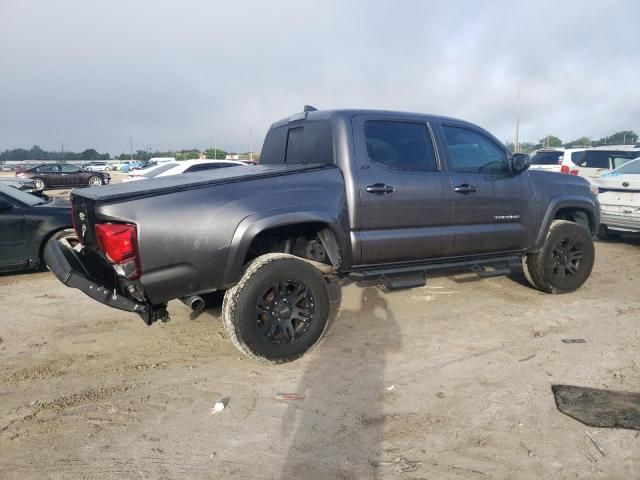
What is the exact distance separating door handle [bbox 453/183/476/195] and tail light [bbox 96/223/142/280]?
112 inches

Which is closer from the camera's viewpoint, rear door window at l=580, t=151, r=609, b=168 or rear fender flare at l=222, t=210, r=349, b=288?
rear fender flare at l=222, t=210, r=349, b=288

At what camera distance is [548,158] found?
45.6ft

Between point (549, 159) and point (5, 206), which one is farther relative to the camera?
point (549, 159)

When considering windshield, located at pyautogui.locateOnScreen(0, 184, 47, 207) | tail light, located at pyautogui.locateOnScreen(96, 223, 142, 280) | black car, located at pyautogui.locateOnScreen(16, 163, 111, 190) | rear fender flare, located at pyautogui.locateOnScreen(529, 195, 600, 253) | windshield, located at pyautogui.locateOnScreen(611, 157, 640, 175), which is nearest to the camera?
tail light, located at pyautogui.locateOnScreen(96, 223, 142, 280)

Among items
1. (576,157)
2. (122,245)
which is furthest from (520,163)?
(576,157)

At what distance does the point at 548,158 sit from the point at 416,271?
38.3ft

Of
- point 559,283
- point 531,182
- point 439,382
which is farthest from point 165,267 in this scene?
point 559,283

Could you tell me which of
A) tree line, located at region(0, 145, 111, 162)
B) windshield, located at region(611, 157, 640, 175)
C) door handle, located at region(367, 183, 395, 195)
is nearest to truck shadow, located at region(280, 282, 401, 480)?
door handle, located at region(367, 183, 395, 195)

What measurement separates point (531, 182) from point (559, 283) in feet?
4.01

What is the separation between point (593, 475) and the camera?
91.9 inches

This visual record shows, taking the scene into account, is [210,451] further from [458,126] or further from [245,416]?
[458,126]

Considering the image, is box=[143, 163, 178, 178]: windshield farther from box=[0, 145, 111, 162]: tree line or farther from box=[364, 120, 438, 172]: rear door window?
box=[0, 145, 111, 162]: tree line

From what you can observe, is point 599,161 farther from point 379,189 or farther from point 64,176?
point 64,176

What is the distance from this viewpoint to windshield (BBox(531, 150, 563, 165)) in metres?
13.5
